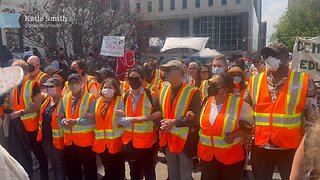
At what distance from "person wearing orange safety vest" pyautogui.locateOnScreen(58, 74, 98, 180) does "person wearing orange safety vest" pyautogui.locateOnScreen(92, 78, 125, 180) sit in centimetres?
10

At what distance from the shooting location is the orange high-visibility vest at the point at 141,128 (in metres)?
4.80

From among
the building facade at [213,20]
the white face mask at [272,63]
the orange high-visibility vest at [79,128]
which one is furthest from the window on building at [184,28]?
the white face mask at [272,63]

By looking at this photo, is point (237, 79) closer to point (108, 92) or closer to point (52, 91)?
point (108, 92)

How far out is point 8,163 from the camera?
1.46 metres

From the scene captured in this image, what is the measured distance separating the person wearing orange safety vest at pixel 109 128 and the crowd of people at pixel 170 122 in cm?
1

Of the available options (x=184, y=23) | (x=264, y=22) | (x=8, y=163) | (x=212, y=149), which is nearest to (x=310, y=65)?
(x=212, y=149)

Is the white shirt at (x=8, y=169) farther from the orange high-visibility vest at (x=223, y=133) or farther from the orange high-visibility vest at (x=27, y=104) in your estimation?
the orange high-visibility vest at (x=27, y=104)

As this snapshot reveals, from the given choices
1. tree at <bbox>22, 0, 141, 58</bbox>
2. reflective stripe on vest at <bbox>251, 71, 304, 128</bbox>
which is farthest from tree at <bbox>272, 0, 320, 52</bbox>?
reflective stripe on vest at <bbox>251, 71, 304, 128</bbox>

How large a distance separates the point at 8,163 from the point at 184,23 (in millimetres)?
59436

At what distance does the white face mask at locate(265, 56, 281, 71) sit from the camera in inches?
155

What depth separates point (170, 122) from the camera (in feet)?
14.3

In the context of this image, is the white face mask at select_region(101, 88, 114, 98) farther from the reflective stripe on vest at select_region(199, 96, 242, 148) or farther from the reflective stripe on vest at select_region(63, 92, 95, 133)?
the reflective stripe on vest at select_region(199, 96, 242, 148)

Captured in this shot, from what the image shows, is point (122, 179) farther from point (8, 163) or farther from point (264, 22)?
point (264, 22)

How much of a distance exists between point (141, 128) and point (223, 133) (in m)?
1.32
